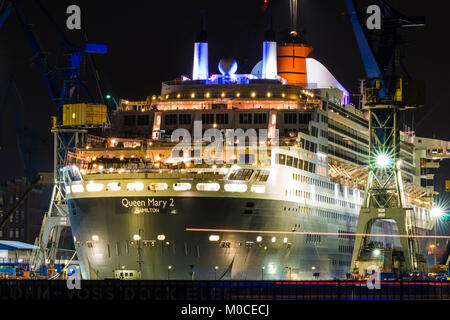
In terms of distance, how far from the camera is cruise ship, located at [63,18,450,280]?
8150 cm

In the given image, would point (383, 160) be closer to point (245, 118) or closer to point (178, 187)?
point (245, 118)

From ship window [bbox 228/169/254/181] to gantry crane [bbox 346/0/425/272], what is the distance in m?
16.7

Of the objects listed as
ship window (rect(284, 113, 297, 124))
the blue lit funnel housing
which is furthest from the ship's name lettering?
the blue lit funnel housing

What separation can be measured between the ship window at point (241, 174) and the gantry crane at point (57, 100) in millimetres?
26071

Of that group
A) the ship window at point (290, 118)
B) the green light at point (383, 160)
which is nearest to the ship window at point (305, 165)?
the ship window at point (290, 118)

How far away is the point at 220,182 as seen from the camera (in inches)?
3233

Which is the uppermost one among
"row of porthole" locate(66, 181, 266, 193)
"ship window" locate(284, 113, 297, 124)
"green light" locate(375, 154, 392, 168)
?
"ship window" locate(284, 113, 297, 124)

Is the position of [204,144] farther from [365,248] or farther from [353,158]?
[353,158]

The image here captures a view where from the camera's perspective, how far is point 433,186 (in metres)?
145

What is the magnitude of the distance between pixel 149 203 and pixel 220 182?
5536 mm

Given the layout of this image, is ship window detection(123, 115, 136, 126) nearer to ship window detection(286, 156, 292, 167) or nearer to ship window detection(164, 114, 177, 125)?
ship window detection(164, 114, 177, 125)

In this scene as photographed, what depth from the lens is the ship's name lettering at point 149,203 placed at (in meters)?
81.4

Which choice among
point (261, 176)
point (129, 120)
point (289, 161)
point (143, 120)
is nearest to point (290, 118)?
point (289, 161)

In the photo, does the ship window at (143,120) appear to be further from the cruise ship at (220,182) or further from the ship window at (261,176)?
the ship window at (261,176)
